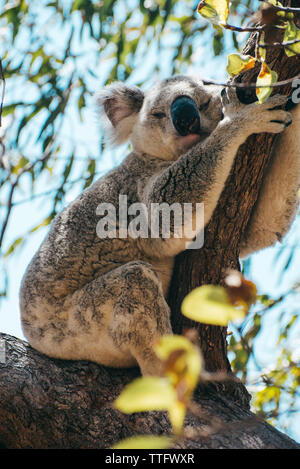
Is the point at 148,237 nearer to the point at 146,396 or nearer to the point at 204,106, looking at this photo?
the point at 204,106

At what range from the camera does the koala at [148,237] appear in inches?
88.0

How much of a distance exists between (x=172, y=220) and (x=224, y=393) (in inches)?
32.9

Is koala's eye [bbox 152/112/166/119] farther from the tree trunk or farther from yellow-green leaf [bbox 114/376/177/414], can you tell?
yellow-green leaf [bbox 114/376/177/414]

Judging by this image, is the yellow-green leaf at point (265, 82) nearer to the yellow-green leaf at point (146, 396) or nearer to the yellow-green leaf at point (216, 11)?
the yellow-green leaf at point (216, 11)

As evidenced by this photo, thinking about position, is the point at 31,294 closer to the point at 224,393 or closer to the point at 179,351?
the point at 224,393

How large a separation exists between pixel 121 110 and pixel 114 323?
166cm

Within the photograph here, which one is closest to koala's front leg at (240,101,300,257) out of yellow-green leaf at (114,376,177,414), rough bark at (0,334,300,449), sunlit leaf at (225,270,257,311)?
rough bark at (0,334,300,449)

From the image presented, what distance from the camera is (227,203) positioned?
7.76 feet

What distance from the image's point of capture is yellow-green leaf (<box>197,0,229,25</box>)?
1.64 meters

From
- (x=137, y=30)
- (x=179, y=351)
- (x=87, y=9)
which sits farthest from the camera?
(x=137, y=30)

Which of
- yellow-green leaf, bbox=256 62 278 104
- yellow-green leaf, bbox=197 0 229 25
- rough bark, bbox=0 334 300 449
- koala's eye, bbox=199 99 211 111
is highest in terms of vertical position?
yellow-green leaf, bbox=197 0 229 25

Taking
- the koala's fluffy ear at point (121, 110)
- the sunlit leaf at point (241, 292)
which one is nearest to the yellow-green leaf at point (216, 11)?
the sunlit leaf at point (241, 292)

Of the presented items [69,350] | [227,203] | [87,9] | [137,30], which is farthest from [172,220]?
[137,30]
